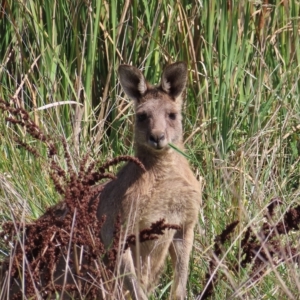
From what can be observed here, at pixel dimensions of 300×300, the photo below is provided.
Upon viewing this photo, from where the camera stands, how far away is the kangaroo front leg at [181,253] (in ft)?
15.0

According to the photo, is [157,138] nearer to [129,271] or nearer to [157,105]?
[157,105]

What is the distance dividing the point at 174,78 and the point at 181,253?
0.99m

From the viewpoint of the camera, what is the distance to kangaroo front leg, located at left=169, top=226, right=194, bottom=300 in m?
4.56

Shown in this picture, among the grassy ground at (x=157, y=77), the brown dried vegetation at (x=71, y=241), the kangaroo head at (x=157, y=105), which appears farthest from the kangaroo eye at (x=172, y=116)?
the brown dried vegetation at (x=71, y=241)

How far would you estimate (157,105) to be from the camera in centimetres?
500

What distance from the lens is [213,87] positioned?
18.6 feet

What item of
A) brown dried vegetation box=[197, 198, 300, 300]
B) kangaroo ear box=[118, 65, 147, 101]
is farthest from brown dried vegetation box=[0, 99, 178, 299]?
kangaroo ear box=[118, 65, 147, 101]

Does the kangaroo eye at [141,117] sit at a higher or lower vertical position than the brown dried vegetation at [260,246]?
higher

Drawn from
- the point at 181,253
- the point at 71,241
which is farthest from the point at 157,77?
the point at 71,241

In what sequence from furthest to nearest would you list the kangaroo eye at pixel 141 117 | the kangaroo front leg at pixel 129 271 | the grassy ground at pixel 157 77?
the grassy ground at pixel 157 77, the kangaroo eye at pixel 141 117, the kangaroo front leg at pixel 129 271

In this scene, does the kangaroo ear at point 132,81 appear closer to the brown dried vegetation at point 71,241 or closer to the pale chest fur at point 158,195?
the pale chest fur at point 158,195

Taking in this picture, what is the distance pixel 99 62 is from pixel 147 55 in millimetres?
415

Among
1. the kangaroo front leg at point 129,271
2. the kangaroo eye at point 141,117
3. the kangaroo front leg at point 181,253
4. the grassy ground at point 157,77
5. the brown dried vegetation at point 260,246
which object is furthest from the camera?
the grassy ground at point 157,77

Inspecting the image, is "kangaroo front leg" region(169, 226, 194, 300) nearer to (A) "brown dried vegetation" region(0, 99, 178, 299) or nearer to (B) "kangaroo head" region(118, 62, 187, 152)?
(B) "kangaroo head" region(118, 62, 187, 152)
